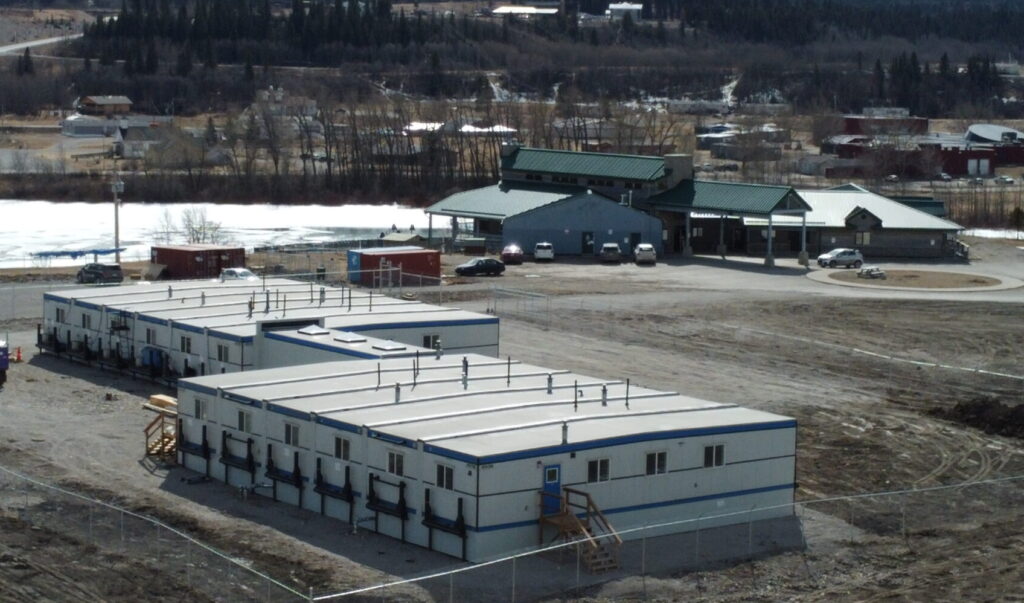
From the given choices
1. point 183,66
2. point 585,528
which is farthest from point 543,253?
point 183,66

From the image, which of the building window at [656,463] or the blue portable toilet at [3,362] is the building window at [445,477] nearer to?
the building window at [656,463]

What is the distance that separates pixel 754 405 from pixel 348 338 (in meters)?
10.3

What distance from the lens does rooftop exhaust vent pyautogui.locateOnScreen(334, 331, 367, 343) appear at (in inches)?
1703

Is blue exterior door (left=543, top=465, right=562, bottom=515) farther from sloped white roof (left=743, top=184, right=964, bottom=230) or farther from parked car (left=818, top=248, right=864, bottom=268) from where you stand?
sloped white roof (left=743, top=184, right=964, bottom=230)

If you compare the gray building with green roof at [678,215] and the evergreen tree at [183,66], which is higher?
the evergreen tree at [183,66]

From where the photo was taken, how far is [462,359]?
40.8m

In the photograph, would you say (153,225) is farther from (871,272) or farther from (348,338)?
(348,338)

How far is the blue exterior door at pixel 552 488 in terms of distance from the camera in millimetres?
31375

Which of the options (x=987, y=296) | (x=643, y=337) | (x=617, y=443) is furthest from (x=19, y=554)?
(x=987, y=296)

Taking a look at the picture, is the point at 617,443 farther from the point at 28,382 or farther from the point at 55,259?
the point at 55,259

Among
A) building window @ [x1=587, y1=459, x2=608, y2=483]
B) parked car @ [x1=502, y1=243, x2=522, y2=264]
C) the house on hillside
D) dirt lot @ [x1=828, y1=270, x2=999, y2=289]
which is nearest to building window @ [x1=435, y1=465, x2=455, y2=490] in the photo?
building window @ [x1=587, y1=459, x2=608, y2=483]

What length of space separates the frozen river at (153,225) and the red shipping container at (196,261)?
1164 cm

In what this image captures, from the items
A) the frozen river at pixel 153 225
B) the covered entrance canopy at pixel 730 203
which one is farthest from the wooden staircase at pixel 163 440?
the frozen river at pixel 153 225

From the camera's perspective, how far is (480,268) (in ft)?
229
